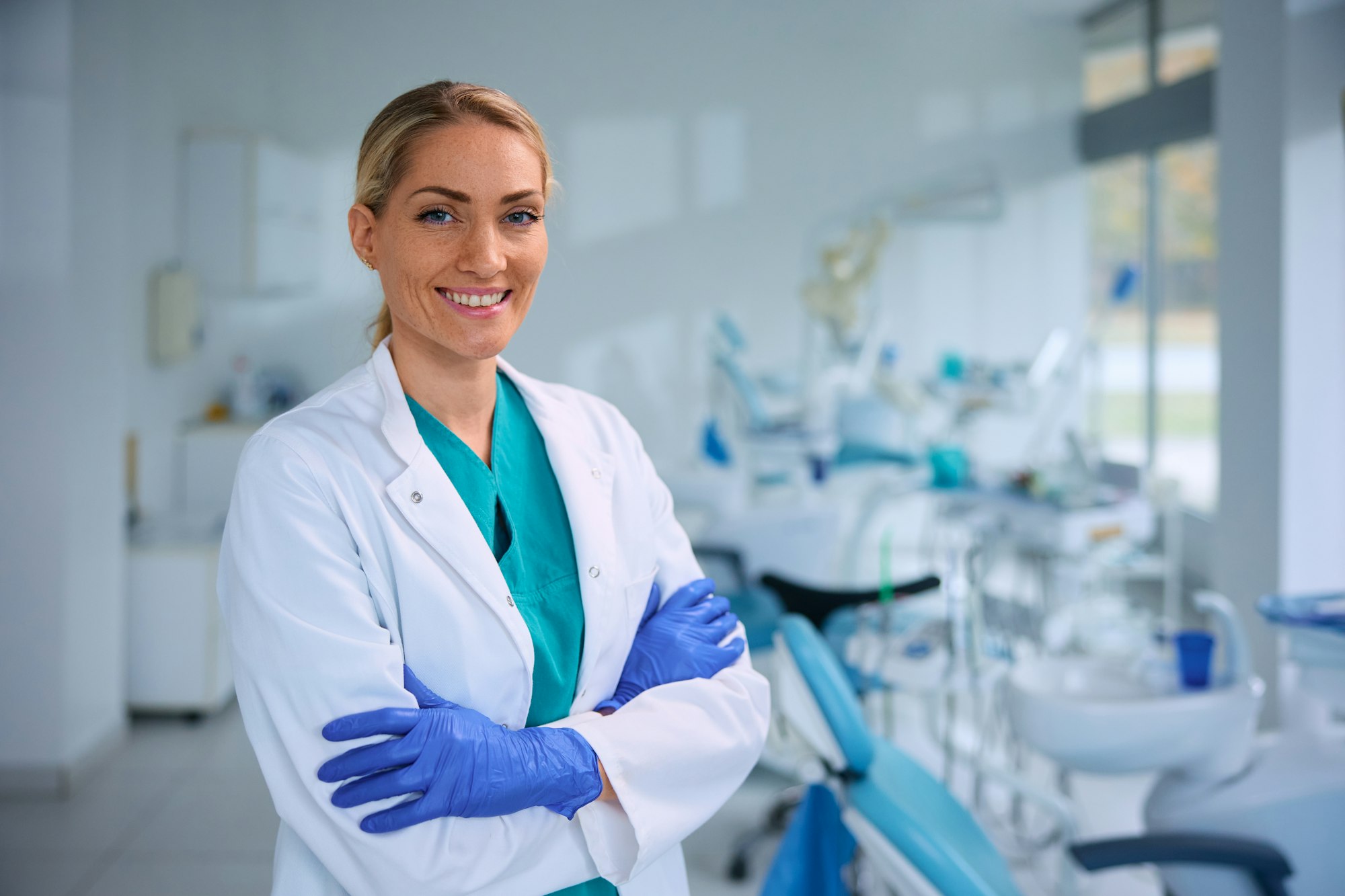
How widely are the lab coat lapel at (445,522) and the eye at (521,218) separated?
21 cm

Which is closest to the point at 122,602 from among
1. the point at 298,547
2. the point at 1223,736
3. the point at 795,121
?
the point at 298,547

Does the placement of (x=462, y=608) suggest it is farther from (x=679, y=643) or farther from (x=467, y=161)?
(x=467, y=161)

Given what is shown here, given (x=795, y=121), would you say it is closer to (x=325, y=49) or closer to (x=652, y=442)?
(x=652, y=442)

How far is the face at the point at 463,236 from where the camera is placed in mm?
958

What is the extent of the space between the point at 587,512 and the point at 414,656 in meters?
0.23

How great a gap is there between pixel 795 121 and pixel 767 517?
3194 mm

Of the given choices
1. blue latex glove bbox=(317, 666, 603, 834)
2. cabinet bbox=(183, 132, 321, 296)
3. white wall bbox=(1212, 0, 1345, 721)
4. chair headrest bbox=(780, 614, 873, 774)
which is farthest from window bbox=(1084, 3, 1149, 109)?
blue latex glove bbox=(317, 666, 603, 834)

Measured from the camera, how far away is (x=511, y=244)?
98cm

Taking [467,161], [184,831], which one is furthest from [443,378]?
[184,831]

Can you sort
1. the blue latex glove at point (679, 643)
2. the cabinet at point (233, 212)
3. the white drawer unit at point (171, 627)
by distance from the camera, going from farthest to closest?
1. the cabinet at point (233, 212)
2. the white drawer unit at point (171, 627)
3. the blue latex glove at point (679, 643)

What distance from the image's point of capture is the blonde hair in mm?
966

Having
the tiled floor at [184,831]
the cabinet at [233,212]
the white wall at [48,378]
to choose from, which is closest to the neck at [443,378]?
the tiled floor at [184,831]

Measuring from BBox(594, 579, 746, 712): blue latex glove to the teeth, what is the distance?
36 centimetres

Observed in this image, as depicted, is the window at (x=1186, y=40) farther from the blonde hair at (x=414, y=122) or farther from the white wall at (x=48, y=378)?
the blonde hair at (x=414, y=122)
